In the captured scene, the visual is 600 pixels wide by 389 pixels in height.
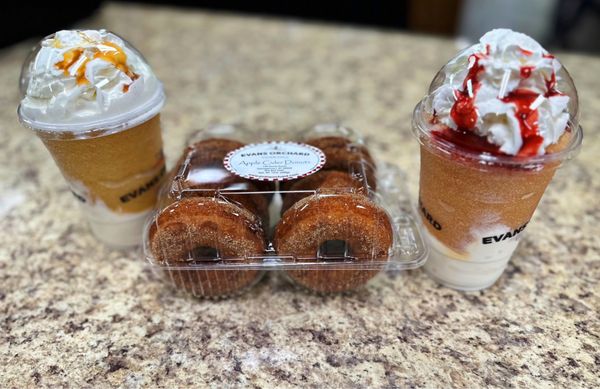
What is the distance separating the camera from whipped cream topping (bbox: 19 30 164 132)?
80 cm

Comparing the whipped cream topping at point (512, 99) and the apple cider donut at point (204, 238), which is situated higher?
the whipped cream topping at point (512, 99)

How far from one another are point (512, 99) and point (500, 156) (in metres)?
0.08

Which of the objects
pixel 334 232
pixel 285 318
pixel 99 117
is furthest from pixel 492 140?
pixel 99 117

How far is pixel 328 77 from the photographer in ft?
5.95

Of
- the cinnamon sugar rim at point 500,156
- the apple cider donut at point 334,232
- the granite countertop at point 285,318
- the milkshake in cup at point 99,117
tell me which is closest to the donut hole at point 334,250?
the apple cider donut at point 334,232

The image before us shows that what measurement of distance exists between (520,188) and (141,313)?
651mm

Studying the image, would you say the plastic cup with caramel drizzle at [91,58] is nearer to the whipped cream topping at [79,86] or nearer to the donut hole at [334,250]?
the whipped cream topping at [79,86]

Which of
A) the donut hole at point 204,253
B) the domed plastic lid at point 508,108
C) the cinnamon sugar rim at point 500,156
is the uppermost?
the domed plastic lid at point 508,108

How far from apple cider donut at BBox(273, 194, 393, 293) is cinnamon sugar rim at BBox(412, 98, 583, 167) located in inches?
5.4

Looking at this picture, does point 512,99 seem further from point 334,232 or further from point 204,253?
point 204,253

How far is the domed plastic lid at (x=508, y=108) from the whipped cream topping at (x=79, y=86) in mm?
512

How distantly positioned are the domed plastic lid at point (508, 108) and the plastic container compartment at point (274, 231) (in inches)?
6.8

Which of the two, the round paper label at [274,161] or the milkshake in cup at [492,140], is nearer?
the milkshake in cup at [492,140]

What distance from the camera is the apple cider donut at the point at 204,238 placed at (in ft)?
2.56
